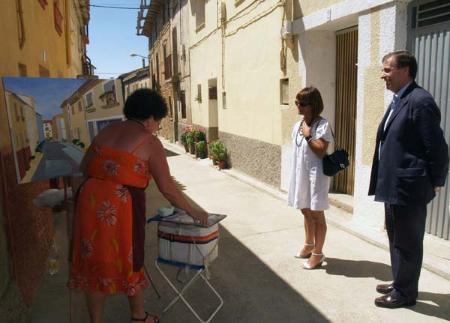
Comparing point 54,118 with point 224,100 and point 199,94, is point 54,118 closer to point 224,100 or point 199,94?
point 224,100

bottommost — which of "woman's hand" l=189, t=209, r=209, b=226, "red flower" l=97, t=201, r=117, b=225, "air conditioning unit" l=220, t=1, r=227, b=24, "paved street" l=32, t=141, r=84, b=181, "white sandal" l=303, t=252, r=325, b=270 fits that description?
"white sandal" l=303, t=252, r=325, b=270

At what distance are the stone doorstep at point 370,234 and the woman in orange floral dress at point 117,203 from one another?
98.5 inches

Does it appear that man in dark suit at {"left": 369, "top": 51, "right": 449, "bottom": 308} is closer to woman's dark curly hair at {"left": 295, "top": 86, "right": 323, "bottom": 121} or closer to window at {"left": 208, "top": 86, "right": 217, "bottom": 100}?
woman's dark curly hair at {"left": 295, "top": 86, "right": 323, "bottom": 121}

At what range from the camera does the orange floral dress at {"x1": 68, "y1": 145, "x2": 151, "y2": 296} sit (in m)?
2.45

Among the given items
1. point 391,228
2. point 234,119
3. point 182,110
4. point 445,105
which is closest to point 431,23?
point 445,105

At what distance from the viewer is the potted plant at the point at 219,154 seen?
10094mm

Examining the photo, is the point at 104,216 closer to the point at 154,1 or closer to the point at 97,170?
the point at 97,170

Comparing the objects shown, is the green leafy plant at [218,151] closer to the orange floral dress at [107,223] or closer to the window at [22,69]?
the window at [22,69]

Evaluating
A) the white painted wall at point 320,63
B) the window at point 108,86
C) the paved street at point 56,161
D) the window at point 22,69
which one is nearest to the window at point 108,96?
the window at point 108,86

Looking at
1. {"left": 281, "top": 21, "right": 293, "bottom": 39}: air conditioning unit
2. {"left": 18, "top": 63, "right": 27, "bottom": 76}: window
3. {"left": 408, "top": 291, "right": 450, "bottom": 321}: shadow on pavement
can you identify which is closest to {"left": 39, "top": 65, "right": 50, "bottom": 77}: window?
{"left": 18, "top": 63, "right": 27, "bottom": 76}: window

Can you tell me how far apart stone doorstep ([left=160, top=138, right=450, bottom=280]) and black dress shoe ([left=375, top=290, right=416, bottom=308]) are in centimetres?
67

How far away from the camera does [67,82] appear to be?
125 inches

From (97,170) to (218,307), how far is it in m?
1.36

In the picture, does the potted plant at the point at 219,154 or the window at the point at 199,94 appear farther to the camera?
the window at the point at 199,94
